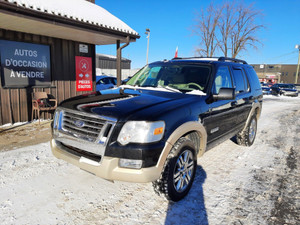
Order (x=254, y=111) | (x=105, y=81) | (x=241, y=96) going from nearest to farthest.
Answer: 1. (x=241, y=96)
2. (x=254, y=111)
3. (x=105, y=81)

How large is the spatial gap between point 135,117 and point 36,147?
Answer: 10.8 ft

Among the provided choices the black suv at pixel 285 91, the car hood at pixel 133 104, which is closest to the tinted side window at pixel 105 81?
the car hood at pixel 133 104

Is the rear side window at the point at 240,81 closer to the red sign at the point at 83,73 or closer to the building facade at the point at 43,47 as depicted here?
the building facade at the point at 43,47

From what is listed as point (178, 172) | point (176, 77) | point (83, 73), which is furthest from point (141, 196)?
point (83, 73)

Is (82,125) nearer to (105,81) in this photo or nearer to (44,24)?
(44,24)

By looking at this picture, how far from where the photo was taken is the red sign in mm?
7953

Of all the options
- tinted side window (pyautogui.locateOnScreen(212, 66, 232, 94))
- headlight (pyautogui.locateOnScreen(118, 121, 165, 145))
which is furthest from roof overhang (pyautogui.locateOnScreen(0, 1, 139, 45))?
headlight (pyautogui.locateOnScreen(118, 121, 165, 145))

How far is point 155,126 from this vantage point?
2348 mm

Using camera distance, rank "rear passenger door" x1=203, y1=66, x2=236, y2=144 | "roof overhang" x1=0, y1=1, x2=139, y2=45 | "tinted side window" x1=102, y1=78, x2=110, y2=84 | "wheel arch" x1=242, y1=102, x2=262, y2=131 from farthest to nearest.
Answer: "tinted side window" x1=102, y1=78, x2=110, y2=84 < "wheel arch" x1=242, y1=102, x2=262, y2=131 < "roof overhang" x1=0, y1=1, x2=139, y2=45 < "rear passenger door" x1=203, y1=66, x2=236, y2=144

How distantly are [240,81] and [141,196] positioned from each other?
3.12m

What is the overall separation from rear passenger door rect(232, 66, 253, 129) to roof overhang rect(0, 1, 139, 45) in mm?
4088

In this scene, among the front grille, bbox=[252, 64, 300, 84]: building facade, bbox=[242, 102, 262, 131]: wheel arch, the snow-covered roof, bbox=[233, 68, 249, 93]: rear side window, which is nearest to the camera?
the front grille

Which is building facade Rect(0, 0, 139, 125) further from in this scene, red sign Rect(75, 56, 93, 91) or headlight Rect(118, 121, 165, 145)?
headlight Rect(118, 121, 165, 145)

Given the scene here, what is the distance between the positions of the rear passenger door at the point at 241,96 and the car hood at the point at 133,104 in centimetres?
159
